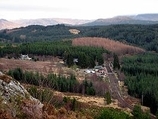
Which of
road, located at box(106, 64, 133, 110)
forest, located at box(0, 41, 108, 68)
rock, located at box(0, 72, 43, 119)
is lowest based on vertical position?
road, located at box(106, 64, 133, 110)

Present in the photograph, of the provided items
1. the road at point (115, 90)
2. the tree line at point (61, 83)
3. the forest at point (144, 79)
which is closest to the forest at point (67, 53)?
the road at point (115, 90)

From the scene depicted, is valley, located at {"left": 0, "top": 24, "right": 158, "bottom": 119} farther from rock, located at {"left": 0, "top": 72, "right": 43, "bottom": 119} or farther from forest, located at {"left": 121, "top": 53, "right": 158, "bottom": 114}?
rock, located at {"left": 0, "top": 72, "right": 43, "bottom": 119}

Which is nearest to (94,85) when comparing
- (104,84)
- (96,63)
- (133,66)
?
(104,84)

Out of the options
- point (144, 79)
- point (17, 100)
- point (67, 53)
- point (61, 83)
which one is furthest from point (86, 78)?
point (17, 100)

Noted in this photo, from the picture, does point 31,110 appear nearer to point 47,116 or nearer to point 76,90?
point 47,116

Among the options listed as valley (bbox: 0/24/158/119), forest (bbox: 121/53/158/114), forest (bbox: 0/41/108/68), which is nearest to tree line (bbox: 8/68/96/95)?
valley (bbox: 0/24/158/119)

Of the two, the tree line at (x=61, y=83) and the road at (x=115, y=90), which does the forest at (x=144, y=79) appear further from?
the tree line at (x=61, y=83)
